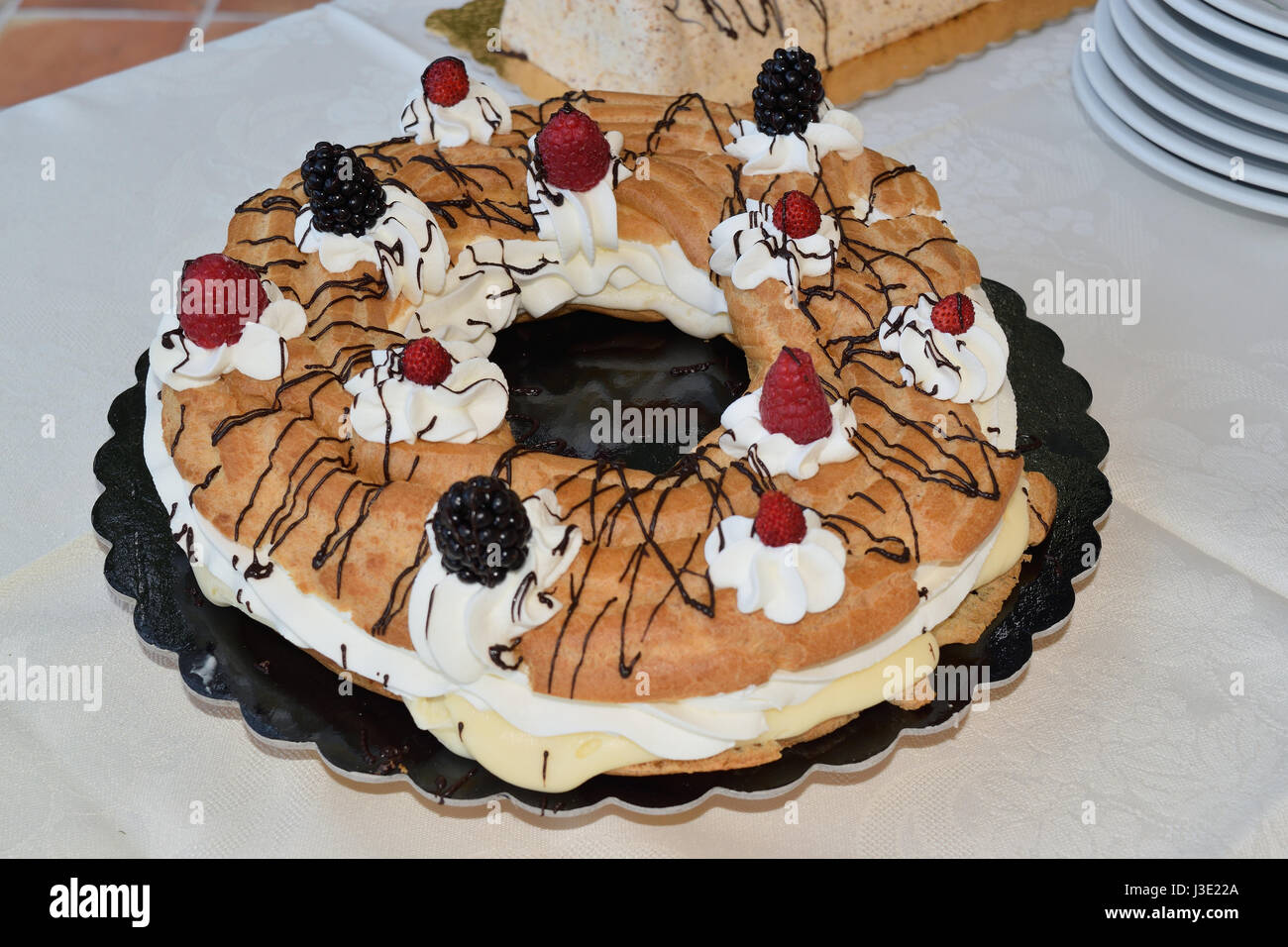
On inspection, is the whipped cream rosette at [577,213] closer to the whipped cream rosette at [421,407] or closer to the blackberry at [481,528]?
the whipped cream rosette at [421,407]

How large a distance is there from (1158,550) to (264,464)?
5.82 ft

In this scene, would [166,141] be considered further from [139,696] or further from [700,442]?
[700,442]

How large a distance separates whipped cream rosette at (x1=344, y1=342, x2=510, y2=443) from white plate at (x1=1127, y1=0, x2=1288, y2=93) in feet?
6.59

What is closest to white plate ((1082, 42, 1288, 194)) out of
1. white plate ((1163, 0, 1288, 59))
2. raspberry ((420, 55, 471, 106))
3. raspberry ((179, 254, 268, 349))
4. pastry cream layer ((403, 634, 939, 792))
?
white plate ((1163, 0, 1288, 59))

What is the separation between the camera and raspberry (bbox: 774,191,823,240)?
2.57 metres

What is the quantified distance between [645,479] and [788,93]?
992mm

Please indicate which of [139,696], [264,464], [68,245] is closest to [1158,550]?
[264,464]

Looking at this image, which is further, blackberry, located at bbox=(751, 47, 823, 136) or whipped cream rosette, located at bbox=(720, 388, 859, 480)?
blackberry, located at bbox=(751, 47, 823, 136)

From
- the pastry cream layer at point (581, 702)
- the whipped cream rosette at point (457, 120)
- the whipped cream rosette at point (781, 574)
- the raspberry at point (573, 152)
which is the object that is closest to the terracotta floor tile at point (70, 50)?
the whipped cream rosette at point (457, 120)

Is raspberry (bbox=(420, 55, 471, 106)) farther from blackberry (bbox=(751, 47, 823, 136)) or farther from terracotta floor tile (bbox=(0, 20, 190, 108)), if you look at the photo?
terracotta floor tile (bbox=(0, 20, 190, 108))

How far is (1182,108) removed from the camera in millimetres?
3363

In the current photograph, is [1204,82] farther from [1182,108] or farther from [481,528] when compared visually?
[481,528]

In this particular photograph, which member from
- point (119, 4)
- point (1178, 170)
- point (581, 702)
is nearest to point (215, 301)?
point (581, 702)

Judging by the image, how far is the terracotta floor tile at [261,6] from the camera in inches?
204
